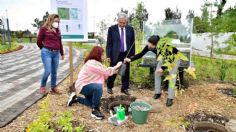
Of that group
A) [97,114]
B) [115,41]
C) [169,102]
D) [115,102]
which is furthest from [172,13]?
[97,114]

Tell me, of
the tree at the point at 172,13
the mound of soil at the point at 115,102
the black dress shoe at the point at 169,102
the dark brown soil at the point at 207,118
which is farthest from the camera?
the tree at the point at 172,13

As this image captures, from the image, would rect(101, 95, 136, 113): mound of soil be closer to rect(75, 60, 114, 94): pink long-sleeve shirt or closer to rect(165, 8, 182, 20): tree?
rect(75, 60, 114, 94): pink long-sleeve shirt

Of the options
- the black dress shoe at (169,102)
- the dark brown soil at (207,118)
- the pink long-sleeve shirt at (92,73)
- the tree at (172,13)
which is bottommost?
the dark brown soil at (207,118)

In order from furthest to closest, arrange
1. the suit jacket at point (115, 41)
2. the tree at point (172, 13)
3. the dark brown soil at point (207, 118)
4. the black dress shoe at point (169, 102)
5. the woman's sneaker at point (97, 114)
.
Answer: the tree at point (172, 13) < the suit jacket at point (115, 41) < the black dress shoe at point (169, 102) < the dark brown soil at point (207, 118) < the woman's sneaker at point (97, 114)

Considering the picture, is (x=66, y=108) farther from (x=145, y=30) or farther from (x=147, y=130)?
(x=145, y=30)

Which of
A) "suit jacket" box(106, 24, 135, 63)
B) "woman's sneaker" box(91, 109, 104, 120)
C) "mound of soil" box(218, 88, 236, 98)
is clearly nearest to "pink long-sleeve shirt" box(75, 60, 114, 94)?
"woman's sneaker" box(91, 109, 104, 120)

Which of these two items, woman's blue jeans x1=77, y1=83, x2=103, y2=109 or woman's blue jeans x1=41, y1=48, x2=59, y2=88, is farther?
woman's blue jeans x1=41, y1=48, x2=59, y2=88

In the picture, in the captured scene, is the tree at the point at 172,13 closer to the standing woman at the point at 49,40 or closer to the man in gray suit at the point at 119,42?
the man in gray suit at the point at 119,42

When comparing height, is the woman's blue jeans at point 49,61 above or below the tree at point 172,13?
below

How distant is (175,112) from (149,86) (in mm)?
1655

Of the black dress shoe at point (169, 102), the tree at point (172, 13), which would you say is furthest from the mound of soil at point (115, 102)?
the tree at point (172, 13)

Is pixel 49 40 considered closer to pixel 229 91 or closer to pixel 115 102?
pixel 115 102

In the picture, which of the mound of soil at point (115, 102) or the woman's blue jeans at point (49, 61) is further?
the woman's blue jeans at point (49, 61)

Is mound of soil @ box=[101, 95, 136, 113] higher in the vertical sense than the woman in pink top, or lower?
lower
